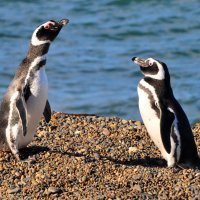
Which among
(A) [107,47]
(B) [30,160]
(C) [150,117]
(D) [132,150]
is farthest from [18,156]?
(A) [107,47]

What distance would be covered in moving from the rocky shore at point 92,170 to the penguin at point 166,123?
0.58 feet

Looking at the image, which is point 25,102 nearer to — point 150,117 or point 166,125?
point 150,117

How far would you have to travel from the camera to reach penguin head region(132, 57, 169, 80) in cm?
787

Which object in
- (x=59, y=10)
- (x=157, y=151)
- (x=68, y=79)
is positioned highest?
(x=157, y=151)

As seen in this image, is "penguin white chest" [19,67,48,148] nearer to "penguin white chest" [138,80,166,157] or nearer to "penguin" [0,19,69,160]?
"penguin" [0,19,69,160]

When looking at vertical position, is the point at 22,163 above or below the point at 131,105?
above

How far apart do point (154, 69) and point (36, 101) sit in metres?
1.08

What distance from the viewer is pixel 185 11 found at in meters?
17.3

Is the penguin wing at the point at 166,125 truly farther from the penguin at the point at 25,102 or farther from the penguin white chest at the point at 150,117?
the penguin at the point at 25,102

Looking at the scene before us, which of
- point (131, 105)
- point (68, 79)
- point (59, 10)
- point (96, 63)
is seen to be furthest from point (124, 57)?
point (59, 10)

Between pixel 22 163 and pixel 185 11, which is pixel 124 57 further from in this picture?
pixel 22 163

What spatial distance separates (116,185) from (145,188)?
22 cm

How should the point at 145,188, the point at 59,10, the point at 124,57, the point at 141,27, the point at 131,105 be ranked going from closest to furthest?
the point at 145,188, the point at 131,105, the point at 124,57, the point at 141,27, the point at 59,10

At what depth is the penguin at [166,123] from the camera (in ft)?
25.2
